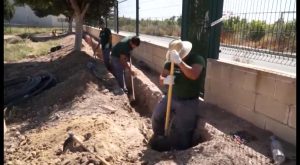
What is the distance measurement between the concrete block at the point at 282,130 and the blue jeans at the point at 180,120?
113 centimetres

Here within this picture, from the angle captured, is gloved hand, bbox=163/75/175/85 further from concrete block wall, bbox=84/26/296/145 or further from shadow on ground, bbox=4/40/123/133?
shadow on ground, bbox=4/40/123/133

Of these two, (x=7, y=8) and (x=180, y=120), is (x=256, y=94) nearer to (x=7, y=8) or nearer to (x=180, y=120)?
(x=180, y=120)

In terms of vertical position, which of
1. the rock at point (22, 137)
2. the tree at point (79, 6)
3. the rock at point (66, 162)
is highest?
the tree at point (79, 6)

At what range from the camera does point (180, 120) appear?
504 centimetres

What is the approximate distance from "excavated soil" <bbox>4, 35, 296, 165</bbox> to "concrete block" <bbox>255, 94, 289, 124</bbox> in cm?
35

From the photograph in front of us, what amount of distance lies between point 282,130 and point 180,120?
4.87ft

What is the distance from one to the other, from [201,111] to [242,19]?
1.60 m

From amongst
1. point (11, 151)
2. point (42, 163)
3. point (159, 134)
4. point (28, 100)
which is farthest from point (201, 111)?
point (28, 100)

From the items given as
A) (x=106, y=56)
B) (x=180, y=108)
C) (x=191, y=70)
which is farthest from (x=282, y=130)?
(x=106, y=56)

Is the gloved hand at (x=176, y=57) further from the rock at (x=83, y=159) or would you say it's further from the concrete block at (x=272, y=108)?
the rock at (x=83, y=159)

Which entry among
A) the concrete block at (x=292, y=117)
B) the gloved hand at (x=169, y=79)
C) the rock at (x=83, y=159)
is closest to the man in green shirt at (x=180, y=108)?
the gloved hand at (x=169, y=79)

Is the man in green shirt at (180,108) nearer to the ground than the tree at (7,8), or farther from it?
nearer to the ground

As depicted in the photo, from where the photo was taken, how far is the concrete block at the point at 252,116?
452 cm

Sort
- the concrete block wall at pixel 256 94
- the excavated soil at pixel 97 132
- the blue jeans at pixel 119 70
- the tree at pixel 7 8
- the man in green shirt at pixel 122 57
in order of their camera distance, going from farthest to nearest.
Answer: the tree at pixel 7 8 < the blue jeans at pixel 119 70 < the man in green shirt at pixel 122 57 < the excavated soil at pixel 97 132 < the concrete block wall at pixel 256 94
